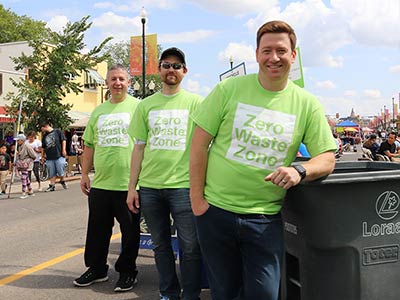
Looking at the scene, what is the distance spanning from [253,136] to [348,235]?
0.72 meters

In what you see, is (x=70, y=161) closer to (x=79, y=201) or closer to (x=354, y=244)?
(x=79, y=201)

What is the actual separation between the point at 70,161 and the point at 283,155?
1660 cm

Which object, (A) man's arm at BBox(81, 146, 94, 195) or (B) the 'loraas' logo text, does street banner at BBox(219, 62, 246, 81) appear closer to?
(A) man's arm at BBox(81, 146, 94, 195)

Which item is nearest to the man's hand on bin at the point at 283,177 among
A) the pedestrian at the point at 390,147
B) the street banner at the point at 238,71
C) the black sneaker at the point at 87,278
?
the black sneaker at the point at 87,278

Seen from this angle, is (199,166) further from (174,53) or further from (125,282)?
(125,282)

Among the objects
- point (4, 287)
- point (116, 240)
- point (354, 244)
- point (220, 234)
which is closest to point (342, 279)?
point (354, 244)

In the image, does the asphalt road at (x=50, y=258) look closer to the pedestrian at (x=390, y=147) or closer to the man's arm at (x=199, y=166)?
the man's arm at (x=199, y=166)

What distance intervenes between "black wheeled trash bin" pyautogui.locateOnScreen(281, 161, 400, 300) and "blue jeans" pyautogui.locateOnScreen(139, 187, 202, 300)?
3.39ft

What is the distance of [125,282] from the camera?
440 centimetres

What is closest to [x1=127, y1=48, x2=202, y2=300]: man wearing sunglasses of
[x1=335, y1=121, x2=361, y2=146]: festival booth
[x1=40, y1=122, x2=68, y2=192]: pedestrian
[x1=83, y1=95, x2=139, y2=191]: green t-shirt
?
[x1=83, y1=95, x2=139, y2=191]: green t-shirt

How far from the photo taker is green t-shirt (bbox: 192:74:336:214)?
7.66ft

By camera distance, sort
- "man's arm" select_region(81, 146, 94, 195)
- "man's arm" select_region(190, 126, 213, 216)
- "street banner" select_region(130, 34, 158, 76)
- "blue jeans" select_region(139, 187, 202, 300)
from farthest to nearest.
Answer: "street banner" select_region(130, 34, 158, 76)
"man's arm" select_region(81, 146, 94, 195)
"blue jeans" select_region(139, 187, 202, 300)
"man's arm" select_region(190, 126, 213, 216)

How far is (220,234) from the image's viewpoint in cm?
242

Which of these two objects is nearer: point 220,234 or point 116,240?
point 220,234
